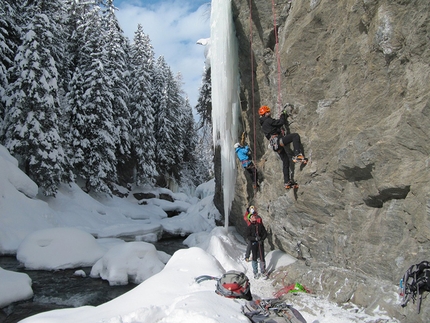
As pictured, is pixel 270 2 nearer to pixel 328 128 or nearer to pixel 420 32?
pixel 328 128

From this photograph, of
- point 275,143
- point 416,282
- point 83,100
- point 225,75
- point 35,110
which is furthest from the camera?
point 83,100

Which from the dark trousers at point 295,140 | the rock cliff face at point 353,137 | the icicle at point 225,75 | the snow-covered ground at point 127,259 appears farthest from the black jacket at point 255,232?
the icicle at point 225,75

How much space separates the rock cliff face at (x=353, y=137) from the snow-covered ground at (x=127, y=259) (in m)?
0.76

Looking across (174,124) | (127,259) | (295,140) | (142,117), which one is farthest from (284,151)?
(174,124)

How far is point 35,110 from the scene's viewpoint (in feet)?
50.3

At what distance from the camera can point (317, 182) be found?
622 centimetres

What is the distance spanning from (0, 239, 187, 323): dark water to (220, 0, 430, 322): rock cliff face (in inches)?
187

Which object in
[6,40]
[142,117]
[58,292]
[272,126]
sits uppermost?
[6,40]

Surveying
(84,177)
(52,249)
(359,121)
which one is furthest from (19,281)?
(84,177)

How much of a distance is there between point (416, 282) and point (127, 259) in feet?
23.7

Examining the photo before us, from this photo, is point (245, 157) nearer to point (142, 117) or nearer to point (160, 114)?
point (142, 117)

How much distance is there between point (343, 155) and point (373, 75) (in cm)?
141

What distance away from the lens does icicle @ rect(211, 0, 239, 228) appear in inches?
352

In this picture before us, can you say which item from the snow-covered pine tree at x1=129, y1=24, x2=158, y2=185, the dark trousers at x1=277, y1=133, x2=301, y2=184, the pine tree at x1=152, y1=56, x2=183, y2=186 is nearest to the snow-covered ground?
the dark trousers at x1=277, y1=133, x2=301, y2=184
